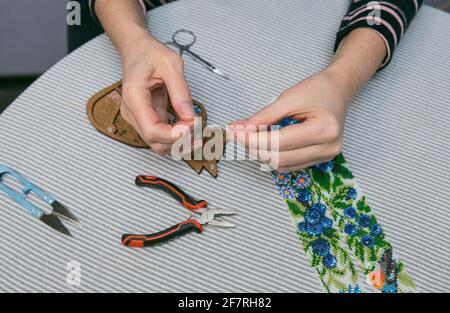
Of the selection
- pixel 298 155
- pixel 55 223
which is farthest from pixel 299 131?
pixel 55 223

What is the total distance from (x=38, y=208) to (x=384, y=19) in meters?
0.61

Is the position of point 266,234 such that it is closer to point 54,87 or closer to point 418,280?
point 418,280

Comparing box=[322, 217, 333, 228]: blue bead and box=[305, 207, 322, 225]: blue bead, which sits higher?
box=[305, 207, 322, 225]: blue bead

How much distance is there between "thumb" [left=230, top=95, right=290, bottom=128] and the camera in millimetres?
583

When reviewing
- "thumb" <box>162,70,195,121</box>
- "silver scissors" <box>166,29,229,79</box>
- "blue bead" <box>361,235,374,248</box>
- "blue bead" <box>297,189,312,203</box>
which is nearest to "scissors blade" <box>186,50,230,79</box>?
"silver scissors" <box>166,29,229,79</box>

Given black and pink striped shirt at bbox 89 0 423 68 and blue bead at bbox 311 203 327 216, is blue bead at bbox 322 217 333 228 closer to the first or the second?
blue bead at bbox 311 203 327 216

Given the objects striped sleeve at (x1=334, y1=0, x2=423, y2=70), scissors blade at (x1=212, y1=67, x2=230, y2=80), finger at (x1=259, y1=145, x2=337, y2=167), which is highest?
striped sleeve at (x1=334, y1=0, x2=423, y2=70)

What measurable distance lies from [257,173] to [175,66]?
19 cm

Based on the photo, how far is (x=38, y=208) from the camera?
1.93ft

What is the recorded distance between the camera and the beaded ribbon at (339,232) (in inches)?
23.1

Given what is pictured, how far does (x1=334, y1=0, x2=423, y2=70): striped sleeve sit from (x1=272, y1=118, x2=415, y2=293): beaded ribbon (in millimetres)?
221

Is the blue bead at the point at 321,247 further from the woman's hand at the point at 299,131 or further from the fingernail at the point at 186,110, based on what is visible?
the fingernail at the point at 186,110

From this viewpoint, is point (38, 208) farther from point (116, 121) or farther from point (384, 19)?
point (384, 19)
